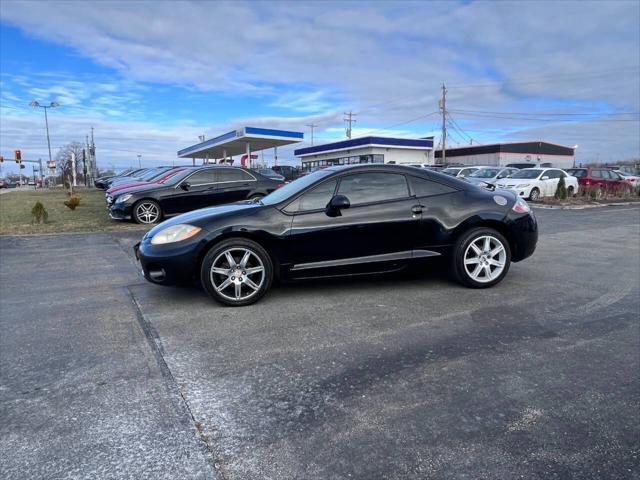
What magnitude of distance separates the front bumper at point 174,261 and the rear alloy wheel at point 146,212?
7577mm

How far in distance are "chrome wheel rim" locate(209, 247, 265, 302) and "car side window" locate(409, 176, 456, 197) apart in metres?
2.01

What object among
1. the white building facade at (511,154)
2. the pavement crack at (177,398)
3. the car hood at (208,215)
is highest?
the white building facade at (511,154)

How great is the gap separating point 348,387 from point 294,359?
0.59 m

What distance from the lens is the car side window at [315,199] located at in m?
5.02

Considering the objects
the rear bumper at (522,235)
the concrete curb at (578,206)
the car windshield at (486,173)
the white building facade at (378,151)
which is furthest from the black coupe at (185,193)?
the white building facade at (378,151)

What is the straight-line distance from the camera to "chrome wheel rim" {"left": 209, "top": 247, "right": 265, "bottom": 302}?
4.74 metres

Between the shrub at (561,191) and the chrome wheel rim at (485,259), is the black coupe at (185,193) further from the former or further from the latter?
the shrub at (561,191)

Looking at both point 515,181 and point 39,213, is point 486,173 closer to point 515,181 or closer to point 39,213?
point 515,181

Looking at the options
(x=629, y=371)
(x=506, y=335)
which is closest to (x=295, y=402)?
(x=506, y=335)

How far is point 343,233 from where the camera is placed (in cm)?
499

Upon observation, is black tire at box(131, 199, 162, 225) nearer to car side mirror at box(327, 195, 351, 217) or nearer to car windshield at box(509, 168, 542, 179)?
car side mirror at box(327, 195, 351, 217)

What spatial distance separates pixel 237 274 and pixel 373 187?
1822 mm

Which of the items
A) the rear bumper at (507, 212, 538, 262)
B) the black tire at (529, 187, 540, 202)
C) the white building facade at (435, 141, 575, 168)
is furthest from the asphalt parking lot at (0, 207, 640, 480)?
the white building facade at (435, 141, 575, 168)

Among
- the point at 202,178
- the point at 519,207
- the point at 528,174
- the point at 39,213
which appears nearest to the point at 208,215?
the point at 519,207
